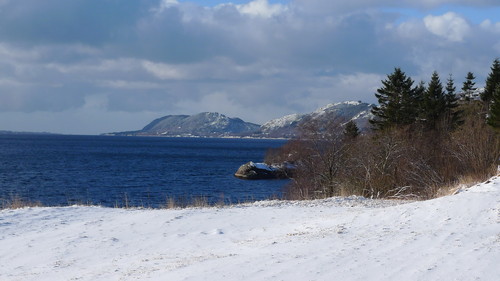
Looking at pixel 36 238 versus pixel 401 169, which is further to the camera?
pixel 401 169

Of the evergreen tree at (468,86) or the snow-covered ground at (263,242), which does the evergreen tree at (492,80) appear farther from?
the snow-covered ground at (263,242)

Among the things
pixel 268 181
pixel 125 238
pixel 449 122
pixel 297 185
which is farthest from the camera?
pixel 268 181

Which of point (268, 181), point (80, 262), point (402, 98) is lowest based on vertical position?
point (268, 181)

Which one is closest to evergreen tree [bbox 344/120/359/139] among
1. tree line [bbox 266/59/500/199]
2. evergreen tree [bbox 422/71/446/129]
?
tree line [bbox 266/59/500/199]

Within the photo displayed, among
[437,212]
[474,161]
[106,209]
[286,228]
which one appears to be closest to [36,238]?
[106,209]

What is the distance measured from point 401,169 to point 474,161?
6163 millimetres

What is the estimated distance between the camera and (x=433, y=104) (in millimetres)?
50156

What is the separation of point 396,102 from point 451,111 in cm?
546

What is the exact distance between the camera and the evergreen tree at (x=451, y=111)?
1879 inches

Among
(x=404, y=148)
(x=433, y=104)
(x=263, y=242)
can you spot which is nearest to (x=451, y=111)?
(x=433, y=104)

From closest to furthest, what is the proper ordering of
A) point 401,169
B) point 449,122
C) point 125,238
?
point 125,238 → point 401,169 → point 449,122

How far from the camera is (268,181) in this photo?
64750mm

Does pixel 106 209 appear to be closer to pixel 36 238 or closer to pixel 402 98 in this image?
pixel 36 238

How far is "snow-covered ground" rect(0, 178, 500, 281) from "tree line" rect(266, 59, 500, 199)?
277 inches
